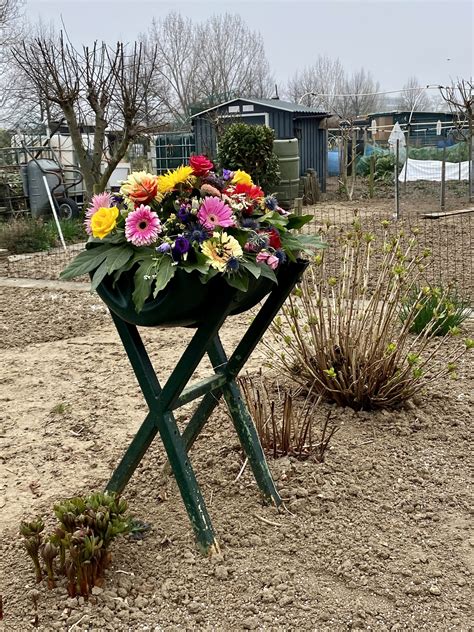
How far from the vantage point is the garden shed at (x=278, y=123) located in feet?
64.6

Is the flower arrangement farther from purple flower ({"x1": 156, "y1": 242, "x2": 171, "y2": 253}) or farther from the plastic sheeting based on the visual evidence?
the plastic sheeting

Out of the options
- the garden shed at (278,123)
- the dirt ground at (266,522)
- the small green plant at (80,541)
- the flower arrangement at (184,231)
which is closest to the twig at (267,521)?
the dirt ground at (266,522)

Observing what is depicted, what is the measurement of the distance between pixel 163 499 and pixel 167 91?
36288mm

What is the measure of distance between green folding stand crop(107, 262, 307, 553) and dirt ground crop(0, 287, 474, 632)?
0.16m

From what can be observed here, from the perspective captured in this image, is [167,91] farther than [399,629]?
Yes

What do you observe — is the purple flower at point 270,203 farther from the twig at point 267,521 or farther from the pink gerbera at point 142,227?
the twig at point 267,521

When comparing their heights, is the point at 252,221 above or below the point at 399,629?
above

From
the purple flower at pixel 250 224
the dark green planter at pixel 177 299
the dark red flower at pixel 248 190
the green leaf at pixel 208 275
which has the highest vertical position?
the dark red flower at pixel 248 190

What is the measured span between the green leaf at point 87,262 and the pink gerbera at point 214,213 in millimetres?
315

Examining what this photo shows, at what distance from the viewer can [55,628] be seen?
2.13 metres

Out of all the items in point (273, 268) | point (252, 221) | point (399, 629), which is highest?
point (252, 221)

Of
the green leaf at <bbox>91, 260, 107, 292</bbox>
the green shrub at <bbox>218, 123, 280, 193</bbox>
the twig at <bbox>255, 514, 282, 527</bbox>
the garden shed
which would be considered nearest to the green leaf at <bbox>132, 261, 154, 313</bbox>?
the green leaf at <bbox>91, 260, 107, 292</bbox>

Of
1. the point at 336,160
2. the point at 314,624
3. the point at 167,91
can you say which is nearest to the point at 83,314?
the point at 314,624

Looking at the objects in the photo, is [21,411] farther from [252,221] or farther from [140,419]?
[252,221]
